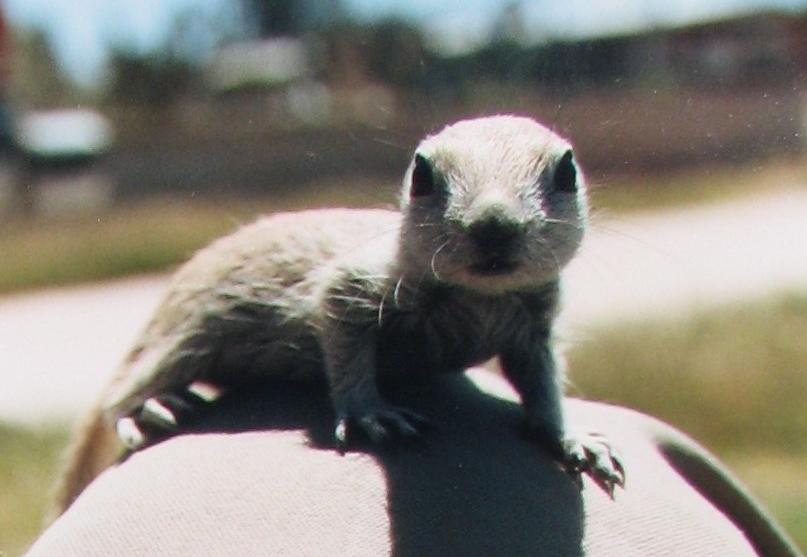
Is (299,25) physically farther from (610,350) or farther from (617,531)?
(617,531)

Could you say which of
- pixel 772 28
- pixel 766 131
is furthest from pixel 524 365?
pixel 772 28

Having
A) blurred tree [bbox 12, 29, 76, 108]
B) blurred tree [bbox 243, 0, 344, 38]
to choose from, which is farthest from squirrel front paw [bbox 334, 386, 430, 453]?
blurred tree [bbox 12, 29, 76, 108]

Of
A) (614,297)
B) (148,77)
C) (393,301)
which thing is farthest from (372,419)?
(148,77)

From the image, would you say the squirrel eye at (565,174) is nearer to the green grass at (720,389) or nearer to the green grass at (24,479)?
the green grass at (24,479)

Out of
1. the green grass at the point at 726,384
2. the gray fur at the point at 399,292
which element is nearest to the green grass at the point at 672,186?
the gray fur at the point at 399,292

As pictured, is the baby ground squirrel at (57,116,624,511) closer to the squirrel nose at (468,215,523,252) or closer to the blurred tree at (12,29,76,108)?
the squirrel nose at (468,215,523,252)

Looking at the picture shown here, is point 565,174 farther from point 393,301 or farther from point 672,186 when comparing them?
point 672,186
